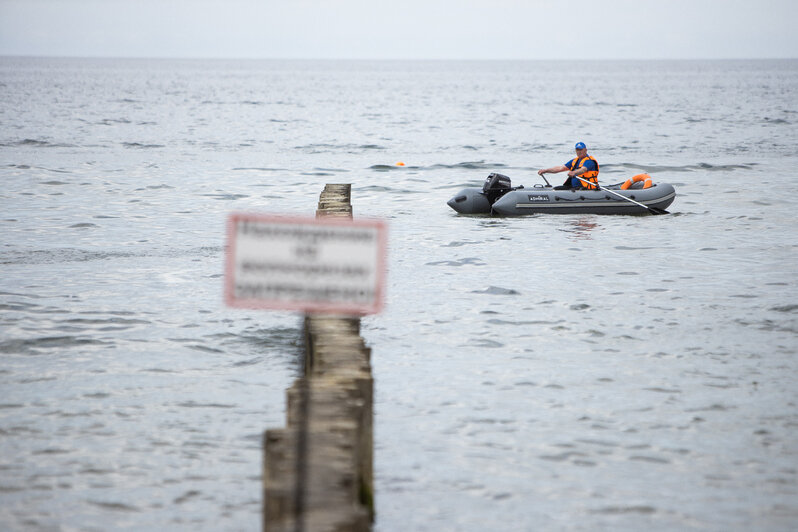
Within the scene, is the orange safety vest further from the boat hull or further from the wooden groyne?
the wooden groyne

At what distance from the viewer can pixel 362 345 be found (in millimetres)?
6223

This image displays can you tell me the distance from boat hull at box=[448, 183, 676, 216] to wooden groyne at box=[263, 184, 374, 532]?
1468 centimetres

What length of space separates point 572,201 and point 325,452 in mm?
16321

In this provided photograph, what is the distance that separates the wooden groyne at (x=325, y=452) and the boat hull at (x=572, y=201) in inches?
578

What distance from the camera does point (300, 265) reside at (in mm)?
4195

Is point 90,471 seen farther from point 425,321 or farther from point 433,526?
point 425,321

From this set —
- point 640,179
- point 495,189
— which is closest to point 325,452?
point 495,189

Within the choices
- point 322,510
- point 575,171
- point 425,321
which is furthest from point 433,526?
point 575,171

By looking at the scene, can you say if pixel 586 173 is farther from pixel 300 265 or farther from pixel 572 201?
pixel 300 265

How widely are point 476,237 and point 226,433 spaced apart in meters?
11.2

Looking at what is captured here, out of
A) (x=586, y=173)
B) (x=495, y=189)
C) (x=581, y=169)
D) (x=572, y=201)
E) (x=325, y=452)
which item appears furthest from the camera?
(x=495, y=189)

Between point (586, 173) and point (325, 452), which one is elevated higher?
point (586, 173)

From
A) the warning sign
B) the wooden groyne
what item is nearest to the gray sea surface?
Result: the wooden groyne

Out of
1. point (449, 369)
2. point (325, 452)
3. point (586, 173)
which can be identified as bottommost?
point (449, 369)
